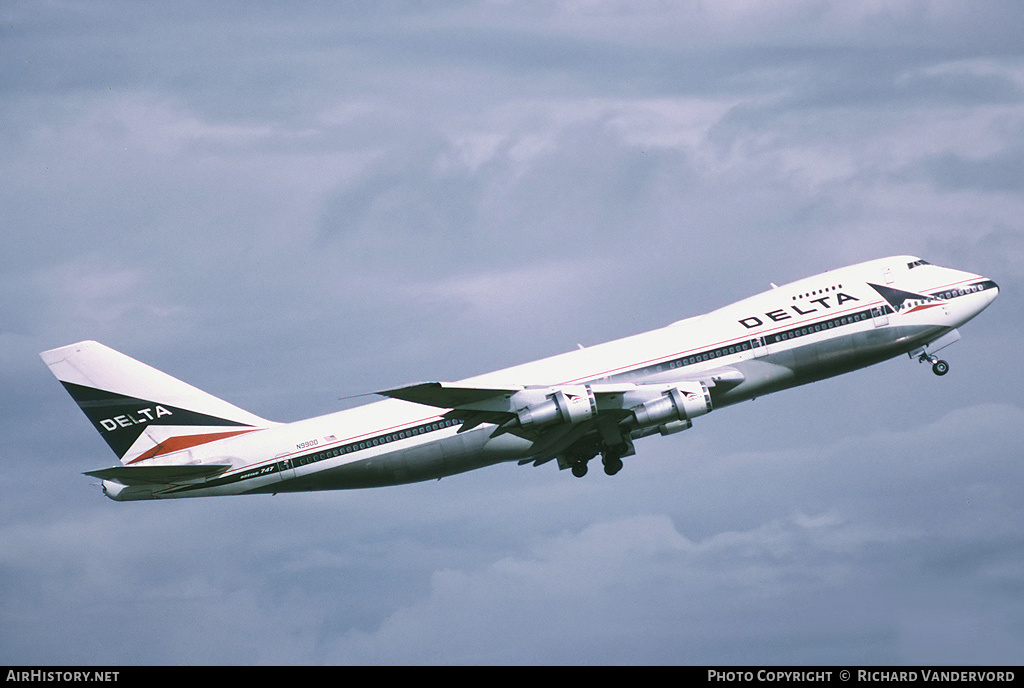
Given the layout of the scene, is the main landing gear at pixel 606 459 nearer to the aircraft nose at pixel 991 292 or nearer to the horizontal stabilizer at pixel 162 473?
the horizontal stabilizer at pixel 162 473

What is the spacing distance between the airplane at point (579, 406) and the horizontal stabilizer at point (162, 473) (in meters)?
0.06

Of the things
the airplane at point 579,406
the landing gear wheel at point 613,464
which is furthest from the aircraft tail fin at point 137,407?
the landing gear wheel at point 613,464

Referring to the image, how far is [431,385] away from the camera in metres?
52.8

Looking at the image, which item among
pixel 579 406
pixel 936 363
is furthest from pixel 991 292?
pixel 579 406

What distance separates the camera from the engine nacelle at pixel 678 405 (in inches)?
2223

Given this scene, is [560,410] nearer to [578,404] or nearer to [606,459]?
→ [578,404]

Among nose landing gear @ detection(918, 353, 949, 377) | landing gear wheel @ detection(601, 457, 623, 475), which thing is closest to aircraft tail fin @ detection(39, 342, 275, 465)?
landing gear wheel @ detection(601, 457, 623, 475)

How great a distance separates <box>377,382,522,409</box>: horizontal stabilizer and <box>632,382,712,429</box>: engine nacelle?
234 inches

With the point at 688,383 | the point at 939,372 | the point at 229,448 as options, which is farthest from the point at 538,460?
the point at 939,372

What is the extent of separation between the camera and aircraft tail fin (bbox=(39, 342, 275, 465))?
2416 inches

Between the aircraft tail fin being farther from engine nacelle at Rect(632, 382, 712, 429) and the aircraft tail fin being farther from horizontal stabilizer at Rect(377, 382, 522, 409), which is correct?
engine nacelle at Rect(632, 382, 712, 429)

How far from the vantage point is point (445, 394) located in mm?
54562

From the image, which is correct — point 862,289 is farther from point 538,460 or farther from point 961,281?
point 538,460
